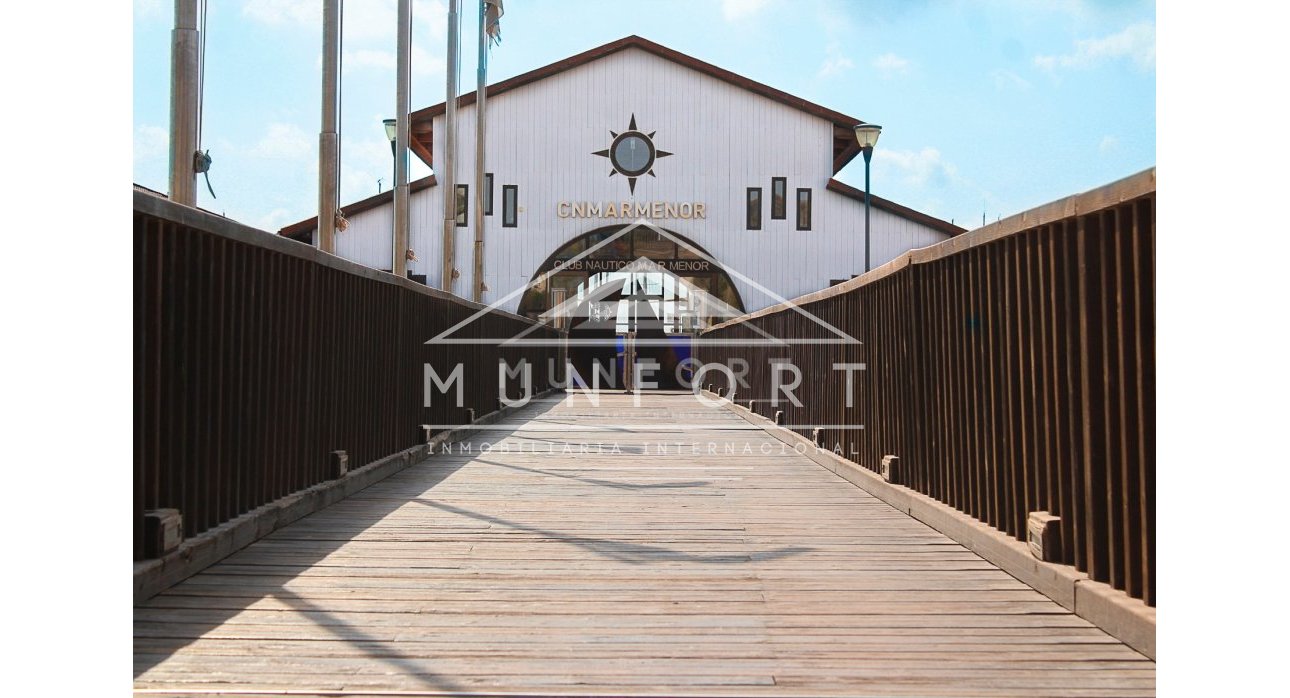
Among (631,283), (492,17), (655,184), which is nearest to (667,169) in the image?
(655,184)

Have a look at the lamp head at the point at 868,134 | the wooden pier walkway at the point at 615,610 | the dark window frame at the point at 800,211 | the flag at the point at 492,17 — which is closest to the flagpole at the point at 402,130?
the lamp head at the point at 868,134

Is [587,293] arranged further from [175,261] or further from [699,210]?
[175,261]

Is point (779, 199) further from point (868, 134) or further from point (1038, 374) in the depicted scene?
point (1038, 374)

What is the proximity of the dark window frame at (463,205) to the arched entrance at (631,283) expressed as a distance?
2457 millimetres

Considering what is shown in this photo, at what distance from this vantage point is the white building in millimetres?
29594

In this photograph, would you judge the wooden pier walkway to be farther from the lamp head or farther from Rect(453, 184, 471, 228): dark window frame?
Rect(453, 184, 471, 228): dark window frame

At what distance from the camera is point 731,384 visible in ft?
56.9

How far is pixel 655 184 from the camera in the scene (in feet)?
97.8

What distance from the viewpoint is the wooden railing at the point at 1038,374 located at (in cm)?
330

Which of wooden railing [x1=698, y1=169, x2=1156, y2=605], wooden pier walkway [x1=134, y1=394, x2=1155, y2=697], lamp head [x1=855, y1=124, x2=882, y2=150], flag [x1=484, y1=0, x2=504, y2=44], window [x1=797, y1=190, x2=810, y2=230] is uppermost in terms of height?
flag [x1=484, y1=0, x2=504, y2=44]

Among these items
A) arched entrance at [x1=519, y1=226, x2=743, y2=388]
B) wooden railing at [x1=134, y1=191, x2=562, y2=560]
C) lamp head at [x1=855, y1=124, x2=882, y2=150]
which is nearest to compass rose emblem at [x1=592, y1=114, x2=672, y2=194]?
arched entrance at [x1=519, y1=226, x2=743, y2=388]

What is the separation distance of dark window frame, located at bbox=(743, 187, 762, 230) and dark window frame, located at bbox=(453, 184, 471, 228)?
7640 millimetres

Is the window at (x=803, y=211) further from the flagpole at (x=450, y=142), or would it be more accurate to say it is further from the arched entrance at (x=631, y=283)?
the flagpole at (x=450, y=142)
